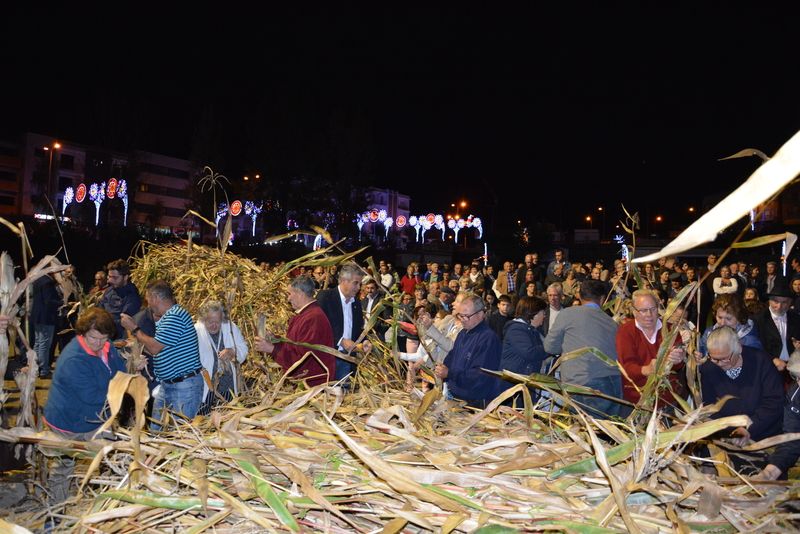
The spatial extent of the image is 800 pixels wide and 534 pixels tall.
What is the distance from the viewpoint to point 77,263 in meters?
21.0

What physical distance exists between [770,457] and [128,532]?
10.5 ft

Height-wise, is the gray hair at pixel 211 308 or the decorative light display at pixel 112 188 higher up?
the decorative light display at pixel 112 188

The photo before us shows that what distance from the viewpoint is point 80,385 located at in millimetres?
3602

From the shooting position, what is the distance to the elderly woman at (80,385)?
3.59 m

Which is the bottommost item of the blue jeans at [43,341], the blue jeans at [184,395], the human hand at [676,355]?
the blue jeans at [43,341]

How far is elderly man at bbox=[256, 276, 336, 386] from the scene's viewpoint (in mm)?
4406

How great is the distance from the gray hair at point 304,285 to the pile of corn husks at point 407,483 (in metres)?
2.40

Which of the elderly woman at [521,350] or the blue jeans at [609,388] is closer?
the blue jeans at [609,388]

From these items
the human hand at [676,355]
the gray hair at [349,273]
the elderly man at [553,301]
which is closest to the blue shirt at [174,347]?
the gray hair at [349,273]

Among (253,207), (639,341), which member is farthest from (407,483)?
(253,207)

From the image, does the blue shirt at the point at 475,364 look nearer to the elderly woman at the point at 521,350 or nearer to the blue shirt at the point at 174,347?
the elderly woman at the point at 521,350

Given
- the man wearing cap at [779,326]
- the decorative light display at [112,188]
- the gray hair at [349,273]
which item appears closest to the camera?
the gray hair at [349,273]

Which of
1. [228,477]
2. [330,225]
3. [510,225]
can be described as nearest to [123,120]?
[330,225]

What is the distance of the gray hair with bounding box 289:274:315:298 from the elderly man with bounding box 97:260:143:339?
2.39m
